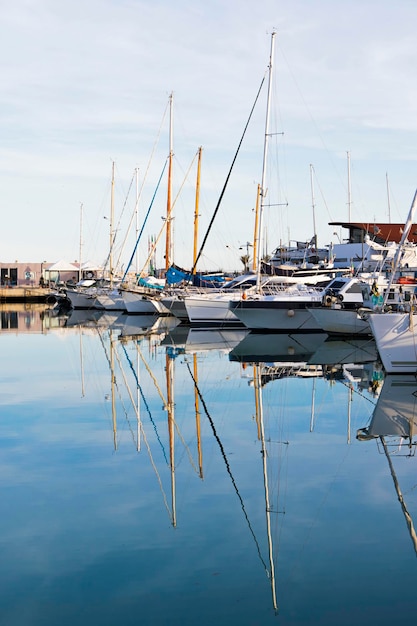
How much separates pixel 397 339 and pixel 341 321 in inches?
520

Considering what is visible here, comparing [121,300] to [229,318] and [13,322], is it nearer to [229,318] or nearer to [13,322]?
[13,322]

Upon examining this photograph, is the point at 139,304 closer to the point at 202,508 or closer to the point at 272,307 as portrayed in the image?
the point at 272,307

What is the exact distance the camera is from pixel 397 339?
23391 millimetres

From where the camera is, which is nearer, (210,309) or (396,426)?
(396,426)

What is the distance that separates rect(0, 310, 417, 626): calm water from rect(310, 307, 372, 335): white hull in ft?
46.0

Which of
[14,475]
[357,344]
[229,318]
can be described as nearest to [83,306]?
[229,318]

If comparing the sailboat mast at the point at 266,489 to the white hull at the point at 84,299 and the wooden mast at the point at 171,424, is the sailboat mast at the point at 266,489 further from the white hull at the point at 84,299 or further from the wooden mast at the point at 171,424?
the white hull at the point at 84,299

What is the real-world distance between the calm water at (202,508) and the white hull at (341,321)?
14009mm

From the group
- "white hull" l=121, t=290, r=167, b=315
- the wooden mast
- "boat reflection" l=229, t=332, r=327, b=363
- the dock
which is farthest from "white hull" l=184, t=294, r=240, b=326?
the dock

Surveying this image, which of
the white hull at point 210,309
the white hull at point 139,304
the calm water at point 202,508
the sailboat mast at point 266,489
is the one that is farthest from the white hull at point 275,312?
the white hull at point 139,304

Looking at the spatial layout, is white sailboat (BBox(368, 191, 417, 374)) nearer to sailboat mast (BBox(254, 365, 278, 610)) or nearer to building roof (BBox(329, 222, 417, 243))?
sailboat mast (BBox(254, 365, 278, 610))

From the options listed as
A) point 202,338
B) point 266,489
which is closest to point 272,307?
point 202,338

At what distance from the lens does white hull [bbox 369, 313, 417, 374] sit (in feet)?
75.7

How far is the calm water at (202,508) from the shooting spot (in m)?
7.73
